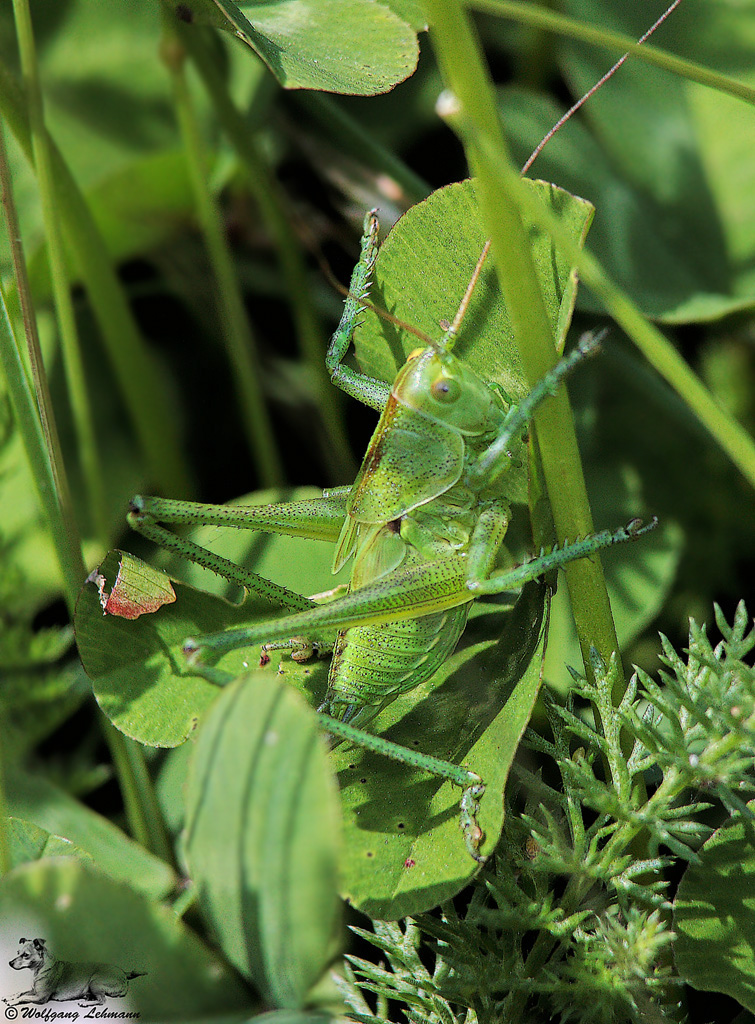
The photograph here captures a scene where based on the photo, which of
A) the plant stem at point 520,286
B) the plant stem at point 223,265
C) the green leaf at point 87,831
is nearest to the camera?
the plant stem at point 520,286

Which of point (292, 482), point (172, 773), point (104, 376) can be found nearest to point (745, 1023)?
point (172, 773)

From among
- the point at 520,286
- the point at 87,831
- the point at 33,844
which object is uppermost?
the point at 520,286

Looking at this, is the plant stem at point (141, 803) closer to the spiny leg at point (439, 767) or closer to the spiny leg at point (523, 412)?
the spiny leg at point (439, 767)

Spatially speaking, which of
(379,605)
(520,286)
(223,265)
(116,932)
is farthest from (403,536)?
(223,265)

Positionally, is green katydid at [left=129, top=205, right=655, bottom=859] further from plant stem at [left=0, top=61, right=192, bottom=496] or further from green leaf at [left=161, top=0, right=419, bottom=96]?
plant stem at [left=0, top=61, right=192, bottom=496]

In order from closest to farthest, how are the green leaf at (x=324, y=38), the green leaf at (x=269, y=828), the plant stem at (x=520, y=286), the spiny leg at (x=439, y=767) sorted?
the green leaf at (x=269, y=828) → the plant stem at (x=520, y=286) → the spiny leg at (x=439, y=767) → the green leaf at (x=324, y=38)

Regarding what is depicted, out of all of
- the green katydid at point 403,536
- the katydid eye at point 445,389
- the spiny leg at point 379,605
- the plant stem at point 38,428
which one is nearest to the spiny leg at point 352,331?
the green katydid at point 403,536

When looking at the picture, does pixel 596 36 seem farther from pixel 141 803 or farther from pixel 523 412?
pixel 141 803
